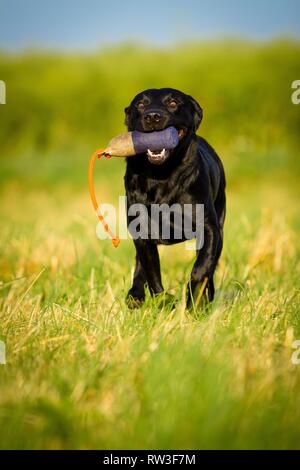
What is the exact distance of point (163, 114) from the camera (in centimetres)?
418

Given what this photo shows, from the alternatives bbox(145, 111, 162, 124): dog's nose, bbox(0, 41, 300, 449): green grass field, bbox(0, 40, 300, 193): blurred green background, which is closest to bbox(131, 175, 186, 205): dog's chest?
bbox(145, 111, 162, 124): dog's nose

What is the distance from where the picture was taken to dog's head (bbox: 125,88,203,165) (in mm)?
4152

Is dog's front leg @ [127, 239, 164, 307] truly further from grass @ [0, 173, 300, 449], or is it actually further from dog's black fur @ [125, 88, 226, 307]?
grass @ [0, 173, 300, 449]

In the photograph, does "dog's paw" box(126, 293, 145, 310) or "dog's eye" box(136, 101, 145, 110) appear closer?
"dog's paw" box(126, 293, 145, 310)

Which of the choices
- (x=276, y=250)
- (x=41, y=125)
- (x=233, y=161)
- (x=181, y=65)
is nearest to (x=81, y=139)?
(x=41, y=125)

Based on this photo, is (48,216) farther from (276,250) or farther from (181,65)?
(181,65)

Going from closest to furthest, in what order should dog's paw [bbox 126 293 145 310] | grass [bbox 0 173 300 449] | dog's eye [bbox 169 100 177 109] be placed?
1. grass [bbox 0 173 300 449]
2. dog's paw [bbox 126 293 145 310]
3. dog's eye [bbox 169 100 177 109]

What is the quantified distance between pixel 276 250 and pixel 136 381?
3.51 m

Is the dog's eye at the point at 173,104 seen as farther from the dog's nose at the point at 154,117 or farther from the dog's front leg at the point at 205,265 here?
the dog's front leg at the point at 205,265

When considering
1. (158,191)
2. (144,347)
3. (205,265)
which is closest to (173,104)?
(158,191)

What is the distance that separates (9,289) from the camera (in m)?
5.31

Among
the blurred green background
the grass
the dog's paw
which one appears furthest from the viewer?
the blurred green background

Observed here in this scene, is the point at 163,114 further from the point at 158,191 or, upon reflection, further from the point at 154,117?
the point at 158,191

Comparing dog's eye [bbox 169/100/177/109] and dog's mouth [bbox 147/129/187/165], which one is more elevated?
dog's eye [bbox 169/100/177/109]
